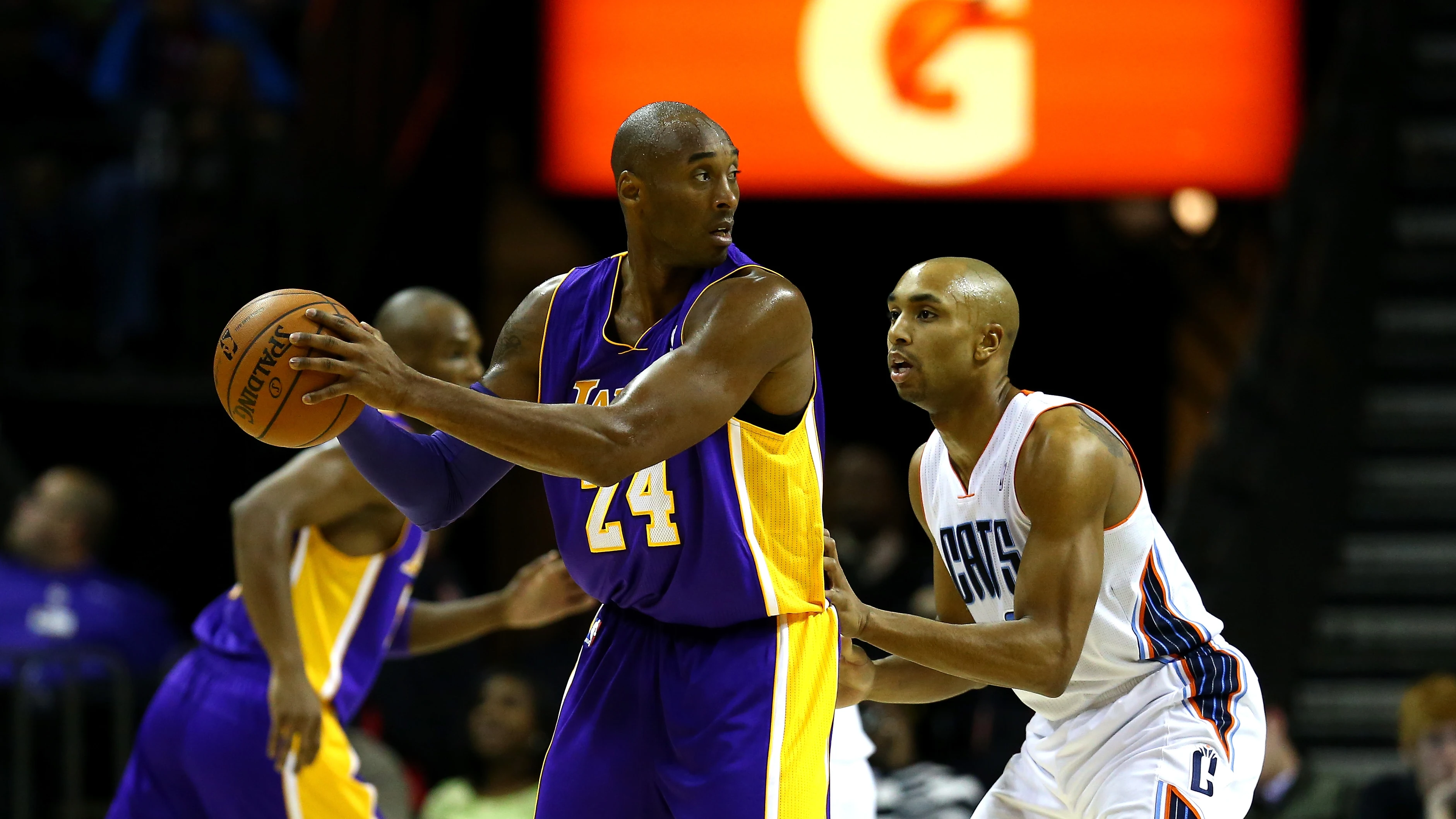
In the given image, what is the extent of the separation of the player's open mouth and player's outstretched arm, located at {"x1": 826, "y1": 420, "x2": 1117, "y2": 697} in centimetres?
40

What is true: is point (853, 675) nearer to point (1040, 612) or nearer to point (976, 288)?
point (1040, 612)

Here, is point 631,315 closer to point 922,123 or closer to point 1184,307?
point 922,123

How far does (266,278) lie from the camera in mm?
9641

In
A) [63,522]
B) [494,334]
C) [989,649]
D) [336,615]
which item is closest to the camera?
[989,649]

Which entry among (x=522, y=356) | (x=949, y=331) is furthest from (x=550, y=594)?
(x=949, y=331)

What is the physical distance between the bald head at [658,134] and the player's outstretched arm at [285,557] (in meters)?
1.56

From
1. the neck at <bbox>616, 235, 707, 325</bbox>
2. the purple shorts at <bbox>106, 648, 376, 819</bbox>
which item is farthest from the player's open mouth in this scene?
the purple shorts at <bbox>106, 648, 376, 819</bbox>

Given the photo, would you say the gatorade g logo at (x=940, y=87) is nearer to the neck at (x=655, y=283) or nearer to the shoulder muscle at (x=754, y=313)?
the neck at (x=655, y=283)

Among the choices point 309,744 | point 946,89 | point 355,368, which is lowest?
point 309,744

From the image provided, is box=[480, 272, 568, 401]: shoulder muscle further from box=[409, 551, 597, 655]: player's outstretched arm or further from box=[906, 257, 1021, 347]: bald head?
box=[906, 257, 1021, 347]: bald head

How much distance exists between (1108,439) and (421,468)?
1604mm

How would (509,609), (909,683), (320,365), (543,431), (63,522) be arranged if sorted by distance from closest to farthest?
1. (320,365)
2. (543,431)
3. (909,683)
4. (509,609)
5. (63,522)

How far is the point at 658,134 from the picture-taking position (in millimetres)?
3674

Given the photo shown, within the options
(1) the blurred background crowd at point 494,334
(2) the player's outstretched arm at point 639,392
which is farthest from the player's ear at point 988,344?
(1) the blurred background crowd at point 494,334
